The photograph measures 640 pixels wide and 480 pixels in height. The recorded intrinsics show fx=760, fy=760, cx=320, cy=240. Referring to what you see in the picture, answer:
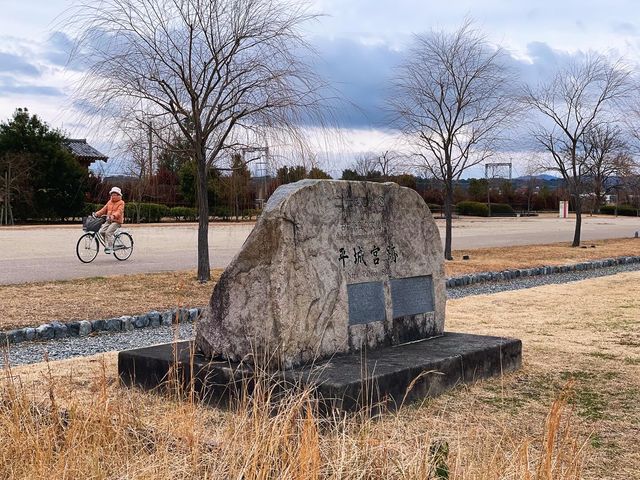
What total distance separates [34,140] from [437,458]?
110 feet

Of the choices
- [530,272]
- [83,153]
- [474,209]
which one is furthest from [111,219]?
[474,209]

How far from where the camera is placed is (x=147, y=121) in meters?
10.2

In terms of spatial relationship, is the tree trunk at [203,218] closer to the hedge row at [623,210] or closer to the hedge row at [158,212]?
the hedge row at [158,212]

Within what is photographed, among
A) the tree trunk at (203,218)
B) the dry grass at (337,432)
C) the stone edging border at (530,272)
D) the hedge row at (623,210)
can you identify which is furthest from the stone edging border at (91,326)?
the hedge row at (623,210)

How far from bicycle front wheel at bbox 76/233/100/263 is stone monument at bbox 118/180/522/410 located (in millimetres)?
10220

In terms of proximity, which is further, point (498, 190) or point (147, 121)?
point (498, 190)

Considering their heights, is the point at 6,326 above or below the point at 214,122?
below

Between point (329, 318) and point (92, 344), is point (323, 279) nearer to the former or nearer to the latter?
point (329, 318)

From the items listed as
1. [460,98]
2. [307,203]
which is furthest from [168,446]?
[460,98]

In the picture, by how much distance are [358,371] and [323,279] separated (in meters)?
0.73

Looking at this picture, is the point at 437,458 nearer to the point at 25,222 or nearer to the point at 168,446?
the point at 168,446

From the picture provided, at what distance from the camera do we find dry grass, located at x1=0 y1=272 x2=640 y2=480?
A: 320cm

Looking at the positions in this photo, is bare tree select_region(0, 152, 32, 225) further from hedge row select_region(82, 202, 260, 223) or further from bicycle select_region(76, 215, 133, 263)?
bicycle select_region(76, 215, 133, 263)

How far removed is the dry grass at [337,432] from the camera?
10.5 ft
